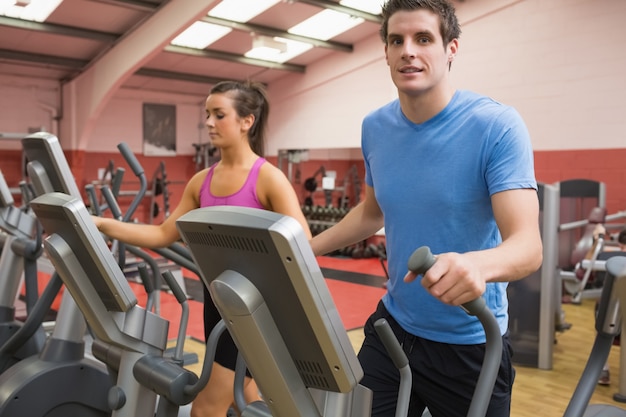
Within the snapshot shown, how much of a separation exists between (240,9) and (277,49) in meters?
1.02

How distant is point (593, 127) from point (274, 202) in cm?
571

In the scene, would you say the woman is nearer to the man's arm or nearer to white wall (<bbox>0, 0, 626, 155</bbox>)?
the man's arm

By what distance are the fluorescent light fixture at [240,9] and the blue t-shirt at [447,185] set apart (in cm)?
659

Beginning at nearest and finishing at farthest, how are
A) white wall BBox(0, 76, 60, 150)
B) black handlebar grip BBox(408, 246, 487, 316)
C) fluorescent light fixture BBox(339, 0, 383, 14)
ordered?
black handlebar grip BBox(408, 246, 487, 316), fluorescent light fixture BBox(339, 0, 383, 14), white wall BBox(0, 76, 60, 150)

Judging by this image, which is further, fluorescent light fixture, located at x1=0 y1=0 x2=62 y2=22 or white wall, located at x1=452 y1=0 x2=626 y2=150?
fluorescent light fixture, located at x1=0 y1=0 x2=62 y2=22

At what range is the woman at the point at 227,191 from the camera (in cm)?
220

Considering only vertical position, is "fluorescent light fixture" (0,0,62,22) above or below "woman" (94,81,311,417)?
above

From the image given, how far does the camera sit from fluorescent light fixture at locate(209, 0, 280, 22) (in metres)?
7.59

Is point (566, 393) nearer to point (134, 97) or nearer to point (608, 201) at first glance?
point (608, 201)

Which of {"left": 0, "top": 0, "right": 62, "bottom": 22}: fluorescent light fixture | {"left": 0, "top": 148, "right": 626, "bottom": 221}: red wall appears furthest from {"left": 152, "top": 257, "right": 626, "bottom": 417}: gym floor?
{"left": 0, "top": 0, "right": 62, "bottom": 22}: fluorescent light fixture

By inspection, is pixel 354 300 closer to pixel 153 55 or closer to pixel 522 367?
pixel 522 367

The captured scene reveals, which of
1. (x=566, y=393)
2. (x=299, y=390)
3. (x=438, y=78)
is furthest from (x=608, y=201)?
(x=299, y=390)

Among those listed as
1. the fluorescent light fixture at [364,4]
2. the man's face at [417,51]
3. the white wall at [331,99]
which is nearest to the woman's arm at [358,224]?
the man's face at [417,51]

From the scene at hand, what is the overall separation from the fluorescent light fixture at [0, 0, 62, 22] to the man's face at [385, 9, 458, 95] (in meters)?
6.96
